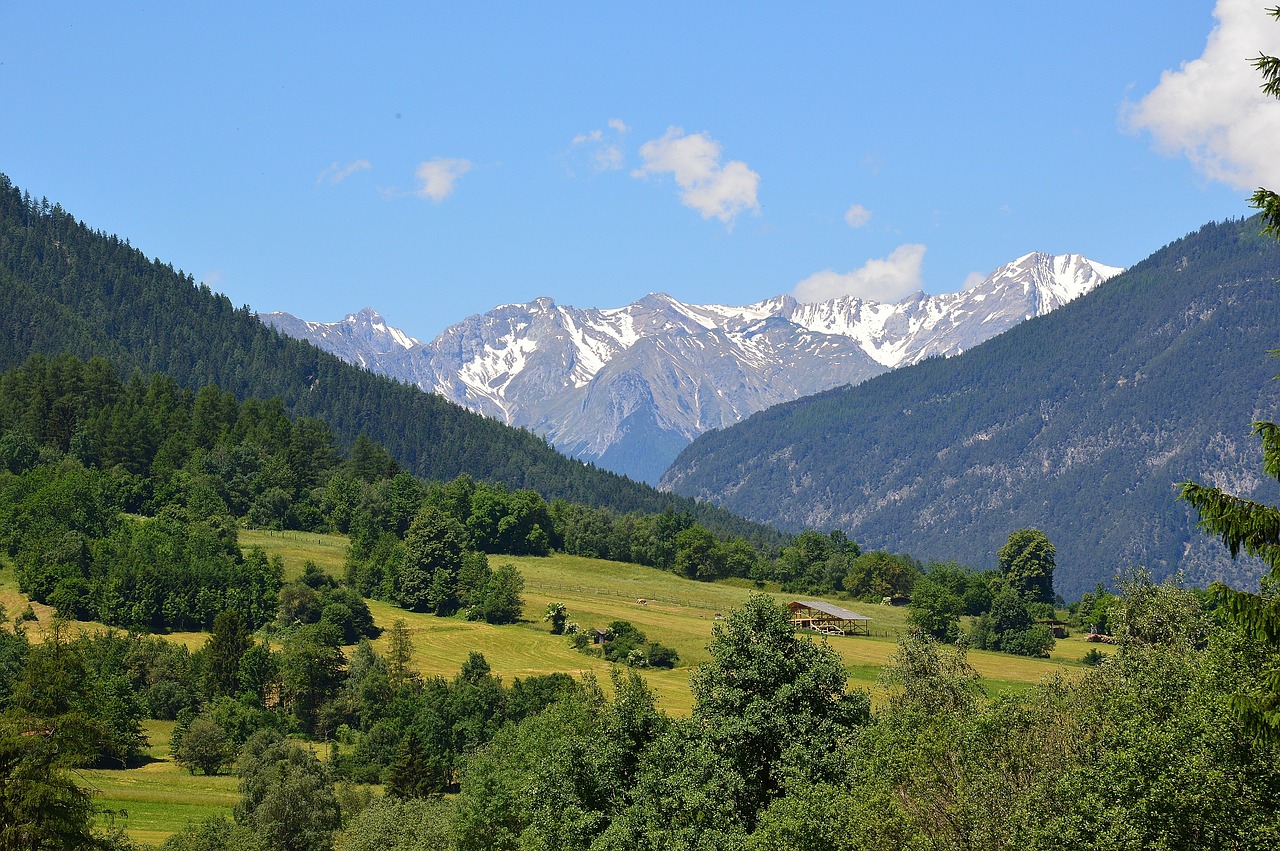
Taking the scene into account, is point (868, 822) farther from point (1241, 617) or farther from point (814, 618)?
point (814, 618)

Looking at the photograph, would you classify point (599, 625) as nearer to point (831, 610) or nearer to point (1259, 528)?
point (831, 610)

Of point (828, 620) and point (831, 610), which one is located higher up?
point (831, 610)

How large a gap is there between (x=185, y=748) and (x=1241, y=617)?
9544 cm

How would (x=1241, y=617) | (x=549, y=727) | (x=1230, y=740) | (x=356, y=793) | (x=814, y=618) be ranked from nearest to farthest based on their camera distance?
(x=1241, y=617), (x=1230, y=740), (x=549, y=727), (x=356, y=793), (x=814, y=618)

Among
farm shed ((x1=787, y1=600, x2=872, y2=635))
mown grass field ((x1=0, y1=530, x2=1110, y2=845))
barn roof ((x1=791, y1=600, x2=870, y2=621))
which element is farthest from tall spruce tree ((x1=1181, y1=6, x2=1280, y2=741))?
barn roof ((x1=791, y1=600, x2=870, y2=621))

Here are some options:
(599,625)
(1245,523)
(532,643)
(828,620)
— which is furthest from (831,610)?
(1245,523)

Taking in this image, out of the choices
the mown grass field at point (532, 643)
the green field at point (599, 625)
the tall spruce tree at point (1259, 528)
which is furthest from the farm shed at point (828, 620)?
the tall spruce tree at point (1259, 528)

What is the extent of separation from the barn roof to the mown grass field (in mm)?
3340

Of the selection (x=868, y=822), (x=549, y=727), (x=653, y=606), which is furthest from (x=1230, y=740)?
(x=653, y=606)

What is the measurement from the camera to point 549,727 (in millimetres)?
64125

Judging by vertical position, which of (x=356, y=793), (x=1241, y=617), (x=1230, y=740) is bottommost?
(x=356, y=793)

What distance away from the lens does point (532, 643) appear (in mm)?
142250

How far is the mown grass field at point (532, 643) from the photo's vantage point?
8925 centimetres

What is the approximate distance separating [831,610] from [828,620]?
3.49m
